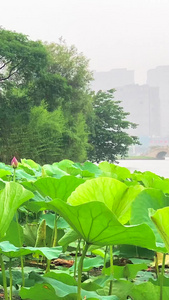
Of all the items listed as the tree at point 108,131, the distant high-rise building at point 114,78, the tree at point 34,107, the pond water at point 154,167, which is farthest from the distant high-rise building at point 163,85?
the tree at point 34,107

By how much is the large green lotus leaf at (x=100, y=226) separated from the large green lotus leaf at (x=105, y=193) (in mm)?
29

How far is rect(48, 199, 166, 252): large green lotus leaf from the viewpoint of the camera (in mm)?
325

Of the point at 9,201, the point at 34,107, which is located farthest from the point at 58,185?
the point at 34,107

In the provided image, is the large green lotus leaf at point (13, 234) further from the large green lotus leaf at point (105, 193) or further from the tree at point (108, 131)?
the tree at point (108, 131)

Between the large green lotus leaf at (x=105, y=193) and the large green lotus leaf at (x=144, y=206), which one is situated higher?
the large green lotus leaf at (x=105, y=193)

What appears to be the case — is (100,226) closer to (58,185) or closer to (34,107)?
(58,185)

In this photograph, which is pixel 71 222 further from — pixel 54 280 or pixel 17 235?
pixel 17 235

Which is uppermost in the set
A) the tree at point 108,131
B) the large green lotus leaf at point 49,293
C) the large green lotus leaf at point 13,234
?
the tree at point 108,131

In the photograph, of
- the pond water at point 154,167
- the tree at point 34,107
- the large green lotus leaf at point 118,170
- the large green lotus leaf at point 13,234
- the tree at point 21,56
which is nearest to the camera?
the large green lotus leaf at point 13,234

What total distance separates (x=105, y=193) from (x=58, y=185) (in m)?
0.19

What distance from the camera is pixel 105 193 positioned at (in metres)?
0.37

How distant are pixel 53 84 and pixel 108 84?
2515 inches

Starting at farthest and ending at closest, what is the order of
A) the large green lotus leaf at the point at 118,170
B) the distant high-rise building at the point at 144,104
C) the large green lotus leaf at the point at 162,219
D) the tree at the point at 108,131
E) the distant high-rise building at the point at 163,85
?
the distant high-rise building at the point at 163,85 → the distant high-rise building at the point at 144,104 → the tree at the point at 108,131 → the large green lotus leaf at the point at 118,170 → the large green lotus leaf at the point at 162,219

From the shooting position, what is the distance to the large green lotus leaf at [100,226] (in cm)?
32
